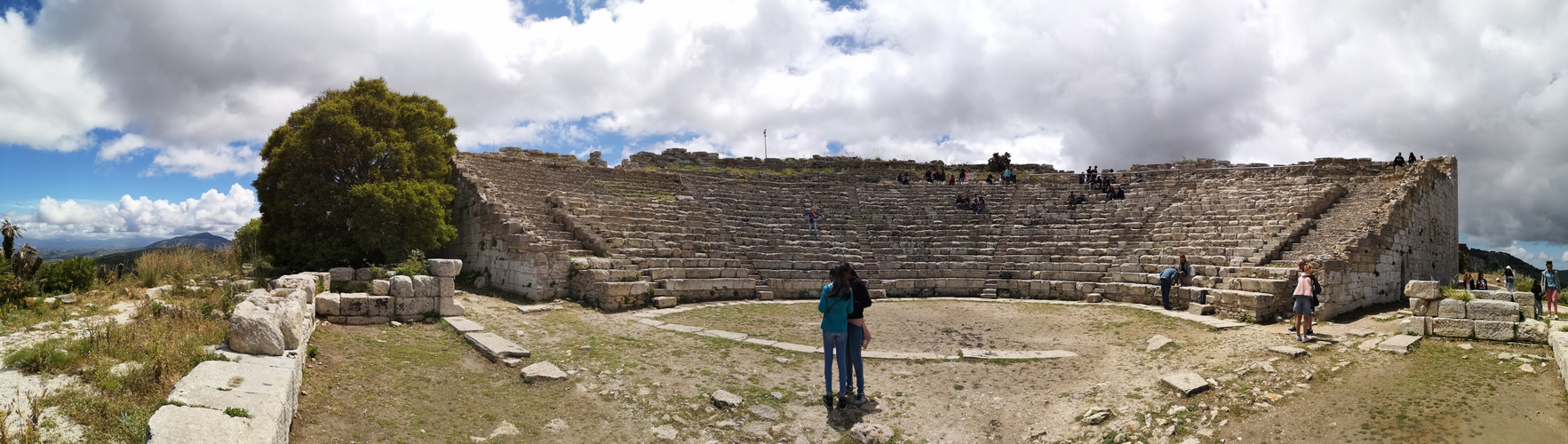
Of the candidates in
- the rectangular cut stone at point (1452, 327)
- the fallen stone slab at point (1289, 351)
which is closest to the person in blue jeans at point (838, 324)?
the fallen stone slab at point (1289, 351)

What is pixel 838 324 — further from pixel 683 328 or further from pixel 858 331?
pixel 683 328

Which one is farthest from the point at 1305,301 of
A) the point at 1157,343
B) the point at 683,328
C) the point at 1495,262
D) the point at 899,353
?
the point at 1495,262

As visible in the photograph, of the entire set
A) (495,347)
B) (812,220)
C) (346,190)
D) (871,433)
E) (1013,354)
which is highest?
(346,190)

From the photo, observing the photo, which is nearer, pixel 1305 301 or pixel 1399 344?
pixel 1399 344

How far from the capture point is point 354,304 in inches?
373

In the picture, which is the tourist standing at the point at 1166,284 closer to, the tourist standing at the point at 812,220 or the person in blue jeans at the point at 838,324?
the tourist standing at the point at 812,220

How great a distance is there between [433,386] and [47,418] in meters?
2.83

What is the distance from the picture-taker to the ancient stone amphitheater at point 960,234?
13.7 m

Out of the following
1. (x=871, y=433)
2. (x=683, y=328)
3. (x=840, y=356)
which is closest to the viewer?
(x=871, y=433)

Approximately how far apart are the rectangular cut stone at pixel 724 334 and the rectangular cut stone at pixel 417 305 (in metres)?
4.05

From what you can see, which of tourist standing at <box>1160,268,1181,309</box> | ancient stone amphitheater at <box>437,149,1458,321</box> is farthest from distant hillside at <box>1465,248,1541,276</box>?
tourist standing at <box>1160,268,1181,309</box>

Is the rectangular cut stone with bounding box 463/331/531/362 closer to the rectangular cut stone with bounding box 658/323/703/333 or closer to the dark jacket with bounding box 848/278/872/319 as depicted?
the rectangular cut stone with bounding box 658/323/703/333

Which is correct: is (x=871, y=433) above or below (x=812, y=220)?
below

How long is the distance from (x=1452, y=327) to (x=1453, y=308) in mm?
253
